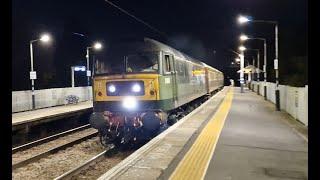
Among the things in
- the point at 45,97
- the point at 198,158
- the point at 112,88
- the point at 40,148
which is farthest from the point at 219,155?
the point at 45,97

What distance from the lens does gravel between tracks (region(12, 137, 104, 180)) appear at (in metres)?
10.5

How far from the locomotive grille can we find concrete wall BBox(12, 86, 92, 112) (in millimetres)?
14627

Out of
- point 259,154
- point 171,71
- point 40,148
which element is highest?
point 171,71

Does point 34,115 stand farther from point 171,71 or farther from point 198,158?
point 198,158

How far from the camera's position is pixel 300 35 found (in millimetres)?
48875

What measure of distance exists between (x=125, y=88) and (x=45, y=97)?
1860 cm

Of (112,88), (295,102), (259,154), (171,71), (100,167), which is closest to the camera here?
(259,154)

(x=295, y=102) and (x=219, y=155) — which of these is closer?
(x=219, y=155)

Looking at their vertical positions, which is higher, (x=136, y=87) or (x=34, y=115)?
(x=136, y=87)

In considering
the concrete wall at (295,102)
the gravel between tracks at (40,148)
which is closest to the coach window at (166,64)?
the concrete wall at (295,102)

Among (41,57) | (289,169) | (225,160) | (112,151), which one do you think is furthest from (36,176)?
(41,57)

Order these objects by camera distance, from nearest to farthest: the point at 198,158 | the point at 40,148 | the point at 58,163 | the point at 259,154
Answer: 1. the point at 198,158
2. the point at 259,154
3. the point at 58,163
4. the point at 40,148

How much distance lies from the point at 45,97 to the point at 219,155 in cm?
2296

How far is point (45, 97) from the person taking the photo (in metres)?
29.7
